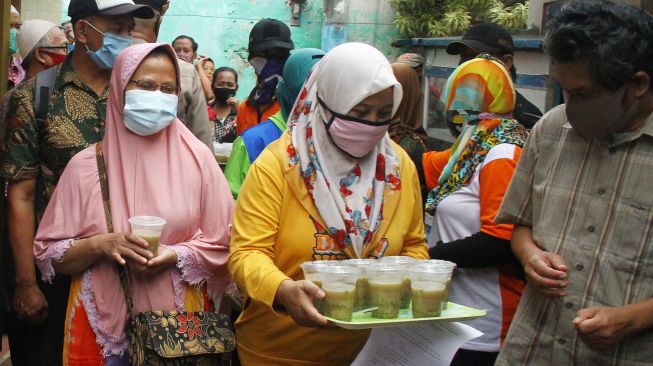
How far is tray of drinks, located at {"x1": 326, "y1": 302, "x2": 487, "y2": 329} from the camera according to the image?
8.07 feet

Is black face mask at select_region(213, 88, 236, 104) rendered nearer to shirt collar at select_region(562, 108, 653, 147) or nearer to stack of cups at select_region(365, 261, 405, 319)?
stack of cups at select_region(365, 261, 405, 319)

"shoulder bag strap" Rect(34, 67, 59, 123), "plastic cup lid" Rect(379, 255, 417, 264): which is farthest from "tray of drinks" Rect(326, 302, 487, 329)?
"shoulder bag strap" Rect(34, 67, 59, 123)

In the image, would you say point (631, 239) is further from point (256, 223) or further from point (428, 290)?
point (256, 223)

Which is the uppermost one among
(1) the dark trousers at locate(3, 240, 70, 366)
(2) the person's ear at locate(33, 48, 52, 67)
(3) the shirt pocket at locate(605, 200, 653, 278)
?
(3) the shirt pocket at locate(605, 200, 653, 278)

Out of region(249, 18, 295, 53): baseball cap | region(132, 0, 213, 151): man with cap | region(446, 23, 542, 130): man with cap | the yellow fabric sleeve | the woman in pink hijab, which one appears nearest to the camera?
the yellow fabric sleeve

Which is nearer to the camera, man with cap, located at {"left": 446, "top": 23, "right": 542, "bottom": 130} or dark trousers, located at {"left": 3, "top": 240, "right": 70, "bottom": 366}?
dark trousers, located at {"left": 3, "top": 240, "right": 70, "bottom": 366}

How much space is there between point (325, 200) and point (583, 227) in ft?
2.74

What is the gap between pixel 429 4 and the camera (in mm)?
14359

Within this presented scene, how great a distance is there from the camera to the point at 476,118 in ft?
12.4

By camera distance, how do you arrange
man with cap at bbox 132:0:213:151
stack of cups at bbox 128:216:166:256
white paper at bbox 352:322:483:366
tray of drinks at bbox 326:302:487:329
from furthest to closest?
man with cap at bbox 132:0:213:151 < stack of cups at bbox 128:216:166:256 < white paper at bbox 352:322:483:366 < tray of drinks at bbox 326:302:487:329

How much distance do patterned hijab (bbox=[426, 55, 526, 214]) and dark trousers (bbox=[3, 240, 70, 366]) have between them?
66.4 inches

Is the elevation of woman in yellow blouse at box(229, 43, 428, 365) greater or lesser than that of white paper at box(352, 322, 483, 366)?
greater

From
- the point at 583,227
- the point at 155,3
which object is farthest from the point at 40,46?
the point at 583,227

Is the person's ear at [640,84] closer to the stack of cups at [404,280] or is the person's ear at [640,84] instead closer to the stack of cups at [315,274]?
the stack of cups at [404,280]
